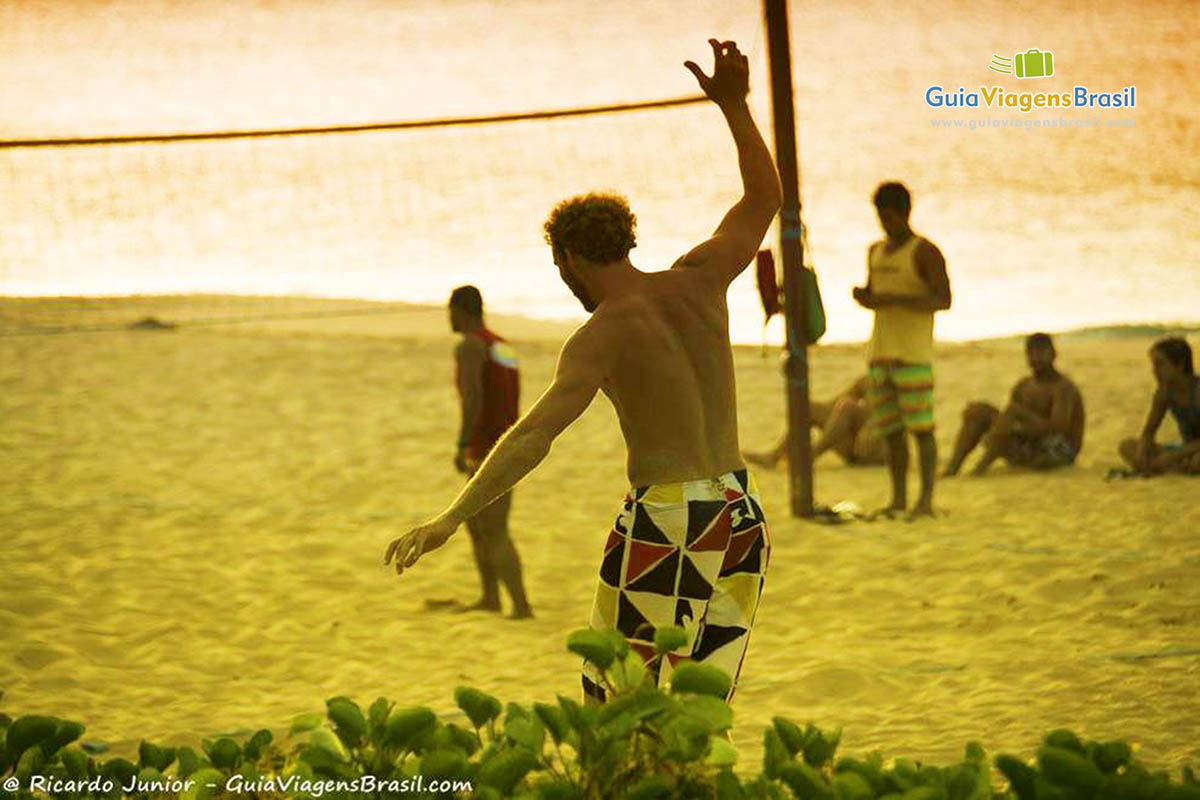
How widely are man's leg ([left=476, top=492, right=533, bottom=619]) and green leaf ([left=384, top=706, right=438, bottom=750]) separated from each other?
158 inches

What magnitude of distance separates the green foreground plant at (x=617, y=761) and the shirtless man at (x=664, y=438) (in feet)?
3.35

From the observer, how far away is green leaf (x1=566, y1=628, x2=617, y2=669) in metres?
2.20

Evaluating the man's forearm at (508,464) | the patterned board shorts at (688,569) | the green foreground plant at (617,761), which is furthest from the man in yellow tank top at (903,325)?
the green foreground plant at (617,761)

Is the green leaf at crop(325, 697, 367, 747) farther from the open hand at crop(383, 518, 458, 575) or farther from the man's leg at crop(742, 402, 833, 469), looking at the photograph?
the man's leg at crop(742, 402, 833, 469)

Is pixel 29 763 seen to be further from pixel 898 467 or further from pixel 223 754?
pixel 898 467

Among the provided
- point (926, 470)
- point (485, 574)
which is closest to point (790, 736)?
point (485, 574)

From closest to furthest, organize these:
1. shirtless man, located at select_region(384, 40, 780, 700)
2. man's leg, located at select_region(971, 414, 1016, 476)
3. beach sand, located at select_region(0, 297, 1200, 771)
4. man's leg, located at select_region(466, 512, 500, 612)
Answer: shirtless man, located at select_region(384, 40, 780, 700), beach sand, located at select_region(0, 297, 1200, 771), man's leg, located at select_region(466, 512, 500, 612), man's leg, located at select_region(971, 414, 1016, 476)

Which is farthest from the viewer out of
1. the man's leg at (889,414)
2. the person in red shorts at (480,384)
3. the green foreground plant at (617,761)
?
the man's leg at (889,414)

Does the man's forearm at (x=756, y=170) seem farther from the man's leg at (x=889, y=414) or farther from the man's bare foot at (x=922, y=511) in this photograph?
the man's bare foot at (x=922, y=511)

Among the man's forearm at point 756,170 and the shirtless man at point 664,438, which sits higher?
the man's forearm at point 756,170

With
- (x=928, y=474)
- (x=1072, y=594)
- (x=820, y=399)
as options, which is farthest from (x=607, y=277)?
(x=820, y=399)

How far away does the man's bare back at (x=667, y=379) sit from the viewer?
3401 millimetres

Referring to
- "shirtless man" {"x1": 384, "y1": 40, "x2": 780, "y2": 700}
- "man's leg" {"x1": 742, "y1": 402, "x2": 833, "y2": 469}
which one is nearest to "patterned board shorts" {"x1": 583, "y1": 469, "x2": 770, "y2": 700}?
"shirtless man" {"x1": 384, "y1": 40, "x2": 780, "y2": 700}

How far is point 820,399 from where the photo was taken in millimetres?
12312
